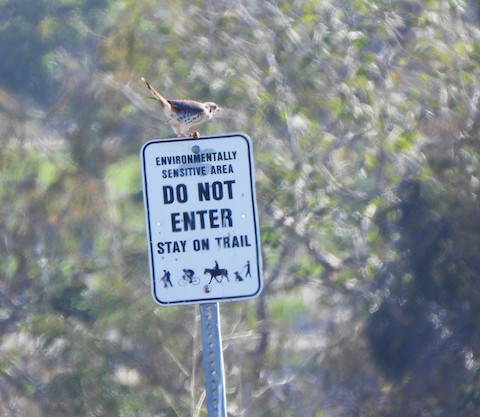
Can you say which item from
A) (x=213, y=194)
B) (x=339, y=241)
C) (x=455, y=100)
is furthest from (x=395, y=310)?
(x=213, y=194)

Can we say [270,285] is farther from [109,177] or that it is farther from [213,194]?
[213,194]

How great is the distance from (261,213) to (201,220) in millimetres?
2812

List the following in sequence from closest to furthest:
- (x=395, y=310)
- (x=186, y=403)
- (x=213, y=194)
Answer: (x=213, y=194) < (x=186, y=403) < (x=395, y=310)

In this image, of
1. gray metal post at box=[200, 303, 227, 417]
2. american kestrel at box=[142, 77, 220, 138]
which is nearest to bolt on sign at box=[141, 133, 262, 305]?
gray metal post at box=[200, 303, 227, 417]

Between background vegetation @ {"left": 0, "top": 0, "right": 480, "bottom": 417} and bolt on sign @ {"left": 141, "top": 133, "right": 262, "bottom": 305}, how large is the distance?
8.72 ft

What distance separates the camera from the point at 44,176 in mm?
6449

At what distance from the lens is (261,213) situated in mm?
6504

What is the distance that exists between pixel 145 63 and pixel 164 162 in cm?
298

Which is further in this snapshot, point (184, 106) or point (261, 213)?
point (261, 213)

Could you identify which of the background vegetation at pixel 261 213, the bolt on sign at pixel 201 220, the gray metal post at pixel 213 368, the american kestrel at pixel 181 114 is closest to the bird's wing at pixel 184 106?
the american kestrel at pixel 181 114

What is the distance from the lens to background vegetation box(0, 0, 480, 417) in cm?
628

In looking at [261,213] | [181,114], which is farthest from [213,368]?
[261,213]

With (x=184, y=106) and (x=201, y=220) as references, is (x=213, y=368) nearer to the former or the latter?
(x=201, y=220)

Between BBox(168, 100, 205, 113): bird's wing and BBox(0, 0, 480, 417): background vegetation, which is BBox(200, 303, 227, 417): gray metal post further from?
BBox(0, 0, 480, 417): background vegetation
